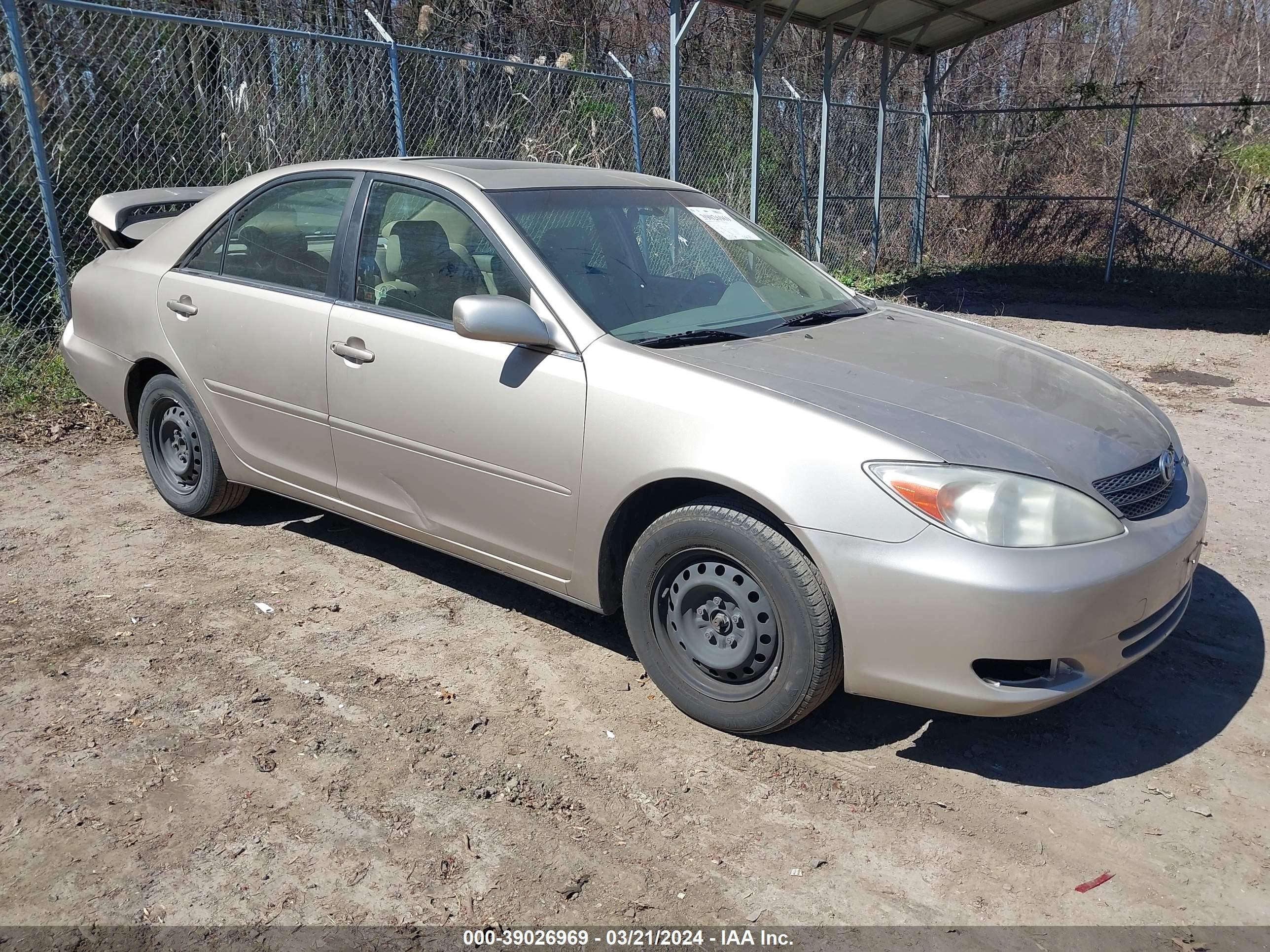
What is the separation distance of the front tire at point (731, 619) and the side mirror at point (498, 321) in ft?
2.49

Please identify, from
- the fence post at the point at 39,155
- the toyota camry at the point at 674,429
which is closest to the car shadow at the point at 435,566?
the toyota camry at the point at 674,429

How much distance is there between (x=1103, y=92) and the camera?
16719 mm

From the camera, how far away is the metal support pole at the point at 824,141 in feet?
41.0

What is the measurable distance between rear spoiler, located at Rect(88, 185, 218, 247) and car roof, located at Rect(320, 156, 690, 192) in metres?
1.46

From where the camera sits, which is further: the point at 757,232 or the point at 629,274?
the point at 757,232

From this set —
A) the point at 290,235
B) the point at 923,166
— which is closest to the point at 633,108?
the point at 290,235

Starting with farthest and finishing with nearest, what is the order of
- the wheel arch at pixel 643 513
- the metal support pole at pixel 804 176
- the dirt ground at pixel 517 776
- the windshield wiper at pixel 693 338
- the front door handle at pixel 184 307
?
1. the metal support pole at pixel 804 176
2. the front door handle at pixel 184 307
3. the windshield wiper at pixel 693 338
4. the wheel arch at pixel 643 513
5. the dirt ground at pixel 517 776

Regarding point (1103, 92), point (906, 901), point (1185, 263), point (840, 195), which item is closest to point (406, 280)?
point (906, 901)

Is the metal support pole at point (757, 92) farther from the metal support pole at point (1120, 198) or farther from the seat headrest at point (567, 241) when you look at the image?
the seat headrest at point (567, 241)

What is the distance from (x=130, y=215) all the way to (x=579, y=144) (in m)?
6.03

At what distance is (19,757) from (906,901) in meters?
2.63

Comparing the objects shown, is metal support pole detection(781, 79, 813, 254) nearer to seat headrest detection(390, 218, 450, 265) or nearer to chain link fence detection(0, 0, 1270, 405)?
chain link fence detection(0, 0, 1270, 405)

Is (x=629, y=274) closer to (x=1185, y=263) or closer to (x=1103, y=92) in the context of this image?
(x=1185, y=263)

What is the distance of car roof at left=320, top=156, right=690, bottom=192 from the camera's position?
4.00 m
